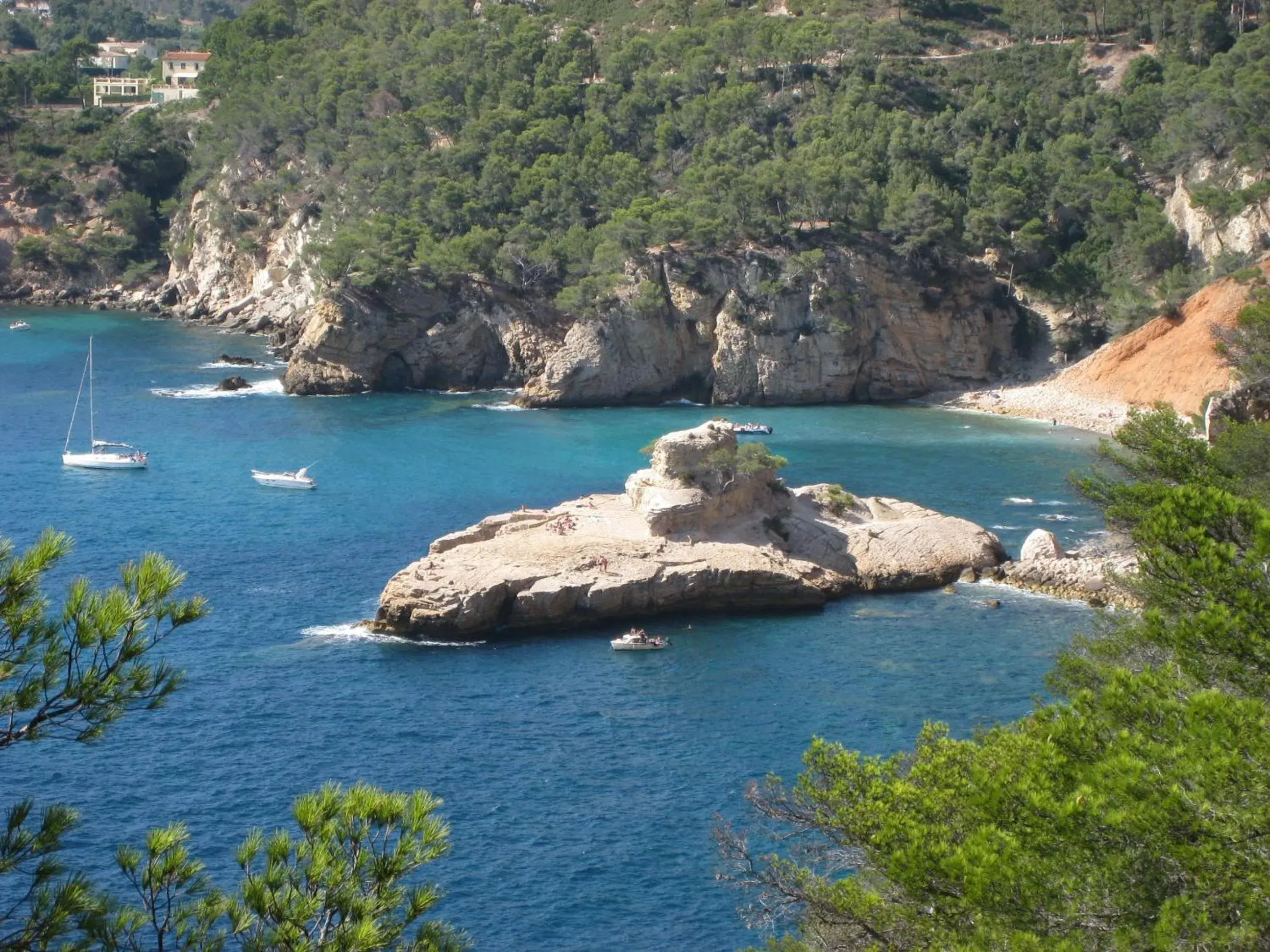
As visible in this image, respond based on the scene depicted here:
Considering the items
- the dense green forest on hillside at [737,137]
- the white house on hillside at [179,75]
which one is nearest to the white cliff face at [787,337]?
the dense green forest on hillside at [737,137]

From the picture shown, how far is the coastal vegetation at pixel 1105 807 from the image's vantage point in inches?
599

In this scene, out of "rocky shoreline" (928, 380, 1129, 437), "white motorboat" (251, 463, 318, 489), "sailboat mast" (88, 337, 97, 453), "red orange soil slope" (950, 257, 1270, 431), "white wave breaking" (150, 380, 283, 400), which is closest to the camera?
"white motorboat" (251, 463, 318, 489)

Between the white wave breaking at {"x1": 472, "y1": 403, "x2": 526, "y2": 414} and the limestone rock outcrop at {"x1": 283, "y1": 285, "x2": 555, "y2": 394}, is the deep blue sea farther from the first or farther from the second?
the limestone rock outcrop at {"x1": 283, "y1": 285, "x2": 555, "y2": 394}

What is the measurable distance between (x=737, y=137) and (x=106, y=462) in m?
41.0

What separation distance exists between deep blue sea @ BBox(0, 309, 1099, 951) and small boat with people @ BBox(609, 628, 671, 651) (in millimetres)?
483

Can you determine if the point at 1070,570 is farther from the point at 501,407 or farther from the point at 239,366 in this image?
the point at 239,366

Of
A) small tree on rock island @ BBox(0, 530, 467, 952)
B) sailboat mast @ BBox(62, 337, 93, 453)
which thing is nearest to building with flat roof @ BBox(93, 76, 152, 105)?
sailboat mast @ BBox(62, 337, 93, 453)

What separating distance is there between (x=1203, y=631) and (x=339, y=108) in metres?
95.3

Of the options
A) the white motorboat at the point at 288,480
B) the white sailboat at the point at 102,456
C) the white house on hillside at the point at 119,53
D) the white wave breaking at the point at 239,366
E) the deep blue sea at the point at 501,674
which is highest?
the white house on hillside at the point at 119,53

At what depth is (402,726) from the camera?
36656 millimetres

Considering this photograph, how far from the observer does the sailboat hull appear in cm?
6241

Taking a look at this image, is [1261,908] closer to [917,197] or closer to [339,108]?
[917,197]

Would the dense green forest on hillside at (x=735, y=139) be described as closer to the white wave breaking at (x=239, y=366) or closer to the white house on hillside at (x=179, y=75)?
the white wave breaking at (x=239, y=366)

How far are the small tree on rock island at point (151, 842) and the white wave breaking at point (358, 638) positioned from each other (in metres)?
27.7
